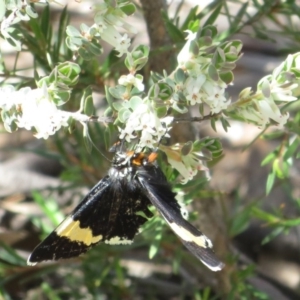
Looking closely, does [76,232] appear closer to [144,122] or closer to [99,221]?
[99,221]

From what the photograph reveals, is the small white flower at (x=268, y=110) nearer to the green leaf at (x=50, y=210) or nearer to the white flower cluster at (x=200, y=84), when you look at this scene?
the white flower cluster at (x=200, y=84)

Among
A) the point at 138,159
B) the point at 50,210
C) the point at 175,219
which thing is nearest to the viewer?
the point at 175,219

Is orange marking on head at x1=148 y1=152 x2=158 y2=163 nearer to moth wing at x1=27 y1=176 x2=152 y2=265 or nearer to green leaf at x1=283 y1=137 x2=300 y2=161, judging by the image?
moth wing at x1=27 y1=176 x2=152 y2=265

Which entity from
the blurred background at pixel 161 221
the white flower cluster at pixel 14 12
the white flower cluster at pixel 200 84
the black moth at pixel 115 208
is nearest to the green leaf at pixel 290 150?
the blurred background at pixel 161 221

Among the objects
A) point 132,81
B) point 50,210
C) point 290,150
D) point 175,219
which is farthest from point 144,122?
point 50,210

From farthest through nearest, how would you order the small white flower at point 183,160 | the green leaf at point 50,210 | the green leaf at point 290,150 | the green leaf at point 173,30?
the green leaf at point 50,210 < the green leaf at point 290,150 < the green leaf at point 173,30 < the small white flower at point 183,160

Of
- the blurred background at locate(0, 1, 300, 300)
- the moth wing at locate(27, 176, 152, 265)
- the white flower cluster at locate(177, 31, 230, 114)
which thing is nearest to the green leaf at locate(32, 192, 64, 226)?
the blurred background at locate(0, 1, 300, 300)
